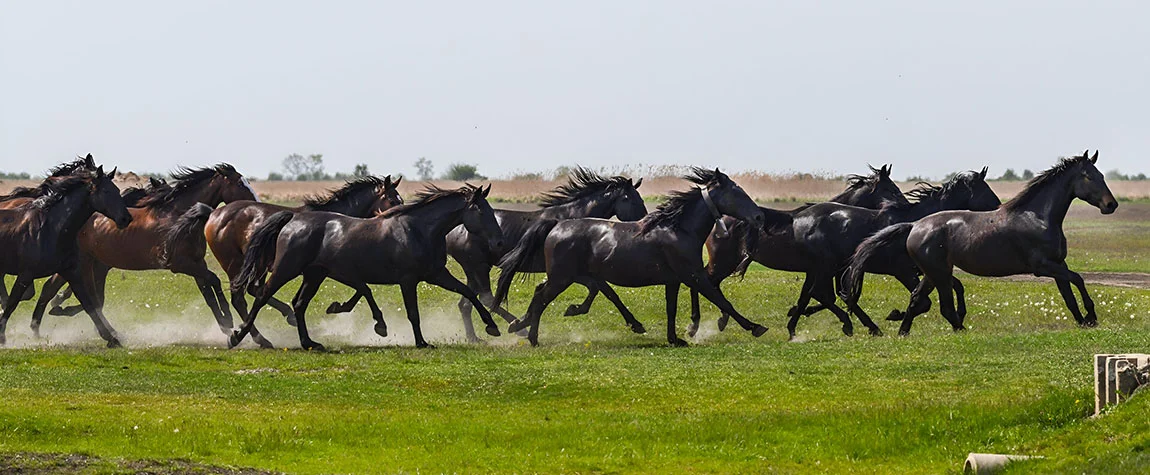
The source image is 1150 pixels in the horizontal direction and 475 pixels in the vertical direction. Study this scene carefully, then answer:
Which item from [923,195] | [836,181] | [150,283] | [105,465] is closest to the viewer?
[105,465]

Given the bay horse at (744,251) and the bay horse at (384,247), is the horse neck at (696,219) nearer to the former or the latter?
the bay horse at (744,251)

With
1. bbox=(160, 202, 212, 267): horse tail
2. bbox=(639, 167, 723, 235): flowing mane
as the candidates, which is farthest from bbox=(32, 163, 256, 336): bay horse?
bbox=(639, 167, 723, 235): flowing mane

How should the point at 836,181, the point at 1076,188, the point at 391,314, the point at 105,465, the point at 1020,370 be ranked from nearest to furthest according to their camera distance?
the point at 105,465 < the point at 1020,370 < the point at 1076,188 < the point at 391,314 < the point at 836,181

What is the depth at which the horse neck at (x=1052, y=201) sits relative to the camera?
2209 centimetres

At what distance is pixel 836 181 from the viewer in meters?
77.8

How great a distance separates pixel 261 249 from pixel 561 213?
197 inches

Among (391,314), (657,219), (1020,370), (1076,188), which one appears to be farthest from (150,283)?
(1020,370)

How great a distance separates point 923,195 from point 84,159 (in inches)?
505

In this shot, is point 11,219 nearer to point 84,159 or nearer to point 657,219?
point 84,159

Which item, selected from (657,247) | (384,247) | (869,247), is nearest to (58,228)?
(384,247)

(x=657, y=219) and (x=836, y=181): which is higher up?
(x=657, y=219)

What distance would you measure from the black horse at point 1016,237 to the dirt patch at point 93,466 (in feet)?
38.3

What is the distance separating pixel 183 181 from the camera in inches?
1032

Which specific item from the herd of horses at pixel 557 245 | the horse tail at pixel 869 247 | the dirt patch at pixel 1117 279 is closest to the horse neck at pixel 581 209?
the herd of horses at pixel 557 245
